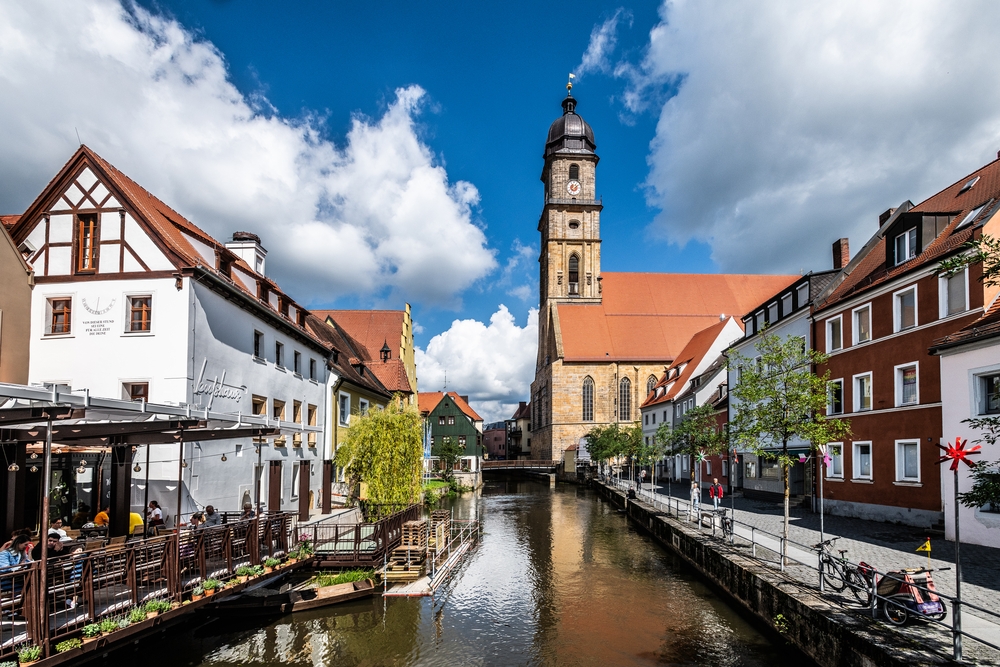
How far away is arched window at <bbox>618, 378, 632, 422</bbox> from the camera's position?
7738 centimetres

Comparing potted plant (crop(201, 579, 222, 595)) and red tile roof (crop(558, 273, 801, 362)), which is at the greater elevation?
red tile roof (crop(558, 273, 801, 362))

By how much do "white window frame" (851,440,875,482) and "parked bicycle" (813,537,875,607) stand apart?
10954 mm

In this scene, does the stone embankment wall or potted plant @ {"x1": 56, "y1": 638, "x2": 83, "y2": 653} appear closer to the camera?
potted plant @ {"x1": 56, "y1": 638, "x2": 83, "y2": 653}

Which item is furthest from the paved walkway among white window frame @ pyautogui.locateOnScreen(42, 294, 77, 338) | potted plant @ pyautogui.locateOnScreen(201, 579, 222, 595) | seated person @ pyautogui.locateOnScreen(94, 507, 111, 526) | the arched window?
the arched window

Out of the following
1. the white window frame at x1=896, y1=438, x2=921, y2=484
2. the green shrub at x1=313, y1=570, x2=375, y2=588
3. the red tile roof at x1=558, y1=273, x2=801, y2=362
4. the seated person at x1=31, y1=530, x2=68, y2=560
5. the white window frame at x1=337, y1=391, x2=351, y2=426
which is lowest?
the green shrub at x1=313, y1=570, x2=375, y2=588

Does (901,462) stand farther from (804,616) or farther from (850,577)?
(804,616)

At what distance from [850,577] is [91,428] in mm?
14024

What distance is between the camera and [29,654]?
8.40 m

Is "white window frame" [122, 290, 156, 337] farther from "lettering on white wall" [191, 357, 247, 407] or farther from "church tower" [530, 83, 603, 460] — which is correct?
"church tower" [530, 83, 603, 460]

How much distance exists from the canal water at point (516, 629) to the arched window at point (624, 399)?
182 ft

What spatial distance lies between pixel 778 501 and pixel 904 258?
13571 mm

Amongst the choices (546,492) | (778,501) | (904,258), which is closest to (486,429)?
(546,492)

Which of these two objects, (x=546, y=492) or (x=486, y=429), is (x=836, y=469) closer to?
(x=546, y=492)

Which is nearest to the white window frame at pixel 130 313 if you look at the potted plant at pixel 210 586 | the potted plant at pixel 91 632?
the potted plant at pixel 210 586
